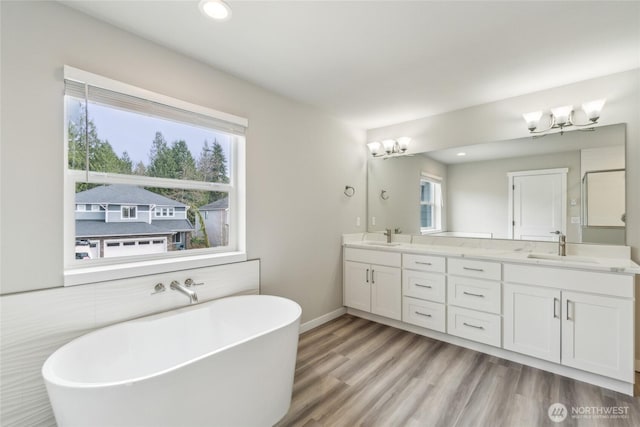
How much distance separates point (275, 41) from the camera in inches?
73.7

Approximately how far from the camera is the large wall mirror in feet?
7.49

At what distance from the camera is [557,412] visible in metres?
1.72

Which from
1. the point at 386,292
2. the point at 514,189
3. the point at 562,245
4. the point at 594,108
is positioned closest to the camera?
the point at 594,108

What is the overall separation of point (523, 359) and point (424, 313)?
834 millimetres

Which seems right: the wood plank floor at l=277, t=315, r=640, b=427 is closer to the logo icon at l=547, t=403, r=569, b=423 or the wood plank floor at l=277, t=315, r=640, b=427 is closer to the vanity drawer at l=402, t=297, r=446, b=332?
the logo icon at l=547, t=403, r=569, b=423

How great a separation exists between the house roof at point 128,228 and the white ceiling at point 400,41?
1.28 meters

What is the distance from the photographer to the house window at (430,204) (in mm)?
3242

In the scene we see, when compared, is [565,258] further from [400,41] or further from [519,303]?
[400,41]

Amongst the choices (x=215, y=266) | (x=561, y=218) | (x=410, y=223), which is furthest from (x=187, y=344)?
(x=561, y=218)

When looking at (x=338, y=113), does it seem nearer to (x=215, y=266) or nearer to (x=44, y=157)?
(x=215, y=266)

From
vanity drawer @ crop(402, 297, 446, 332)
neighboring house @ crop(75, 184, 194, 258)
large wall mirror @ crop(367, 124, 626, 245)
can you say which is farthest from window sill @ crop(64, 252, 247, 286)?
large wall mirror @ crop(367, 124, 626, 245)

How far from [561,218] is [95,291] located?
12.0 feet

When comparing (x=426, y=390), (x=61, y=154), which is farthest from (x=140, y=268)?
(x=426, y=390)

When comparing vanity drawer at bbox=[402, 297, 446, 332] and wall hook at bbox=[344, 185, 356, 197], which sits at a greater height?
wall hook at bbox=[344, 185, 356, 197]
